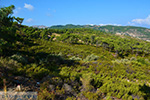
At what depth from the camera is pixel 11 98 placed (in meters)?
3.64

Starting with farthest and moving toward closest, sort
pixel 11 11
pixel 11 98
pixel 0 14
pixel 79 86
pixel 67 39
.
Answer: pixel 67 39 → pixel 11 11 → pixel 0 14 → pixel 79 86 → pixel 11 98

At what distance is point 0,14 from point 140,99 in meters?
12.0

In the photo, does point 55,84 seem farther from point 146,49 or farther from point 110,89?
point 146,49

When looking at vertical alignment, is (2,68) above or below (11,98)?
above

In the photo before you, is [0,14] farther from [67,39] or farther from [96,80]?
[67,39]

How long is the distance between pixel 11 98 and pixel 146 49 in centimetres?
7284

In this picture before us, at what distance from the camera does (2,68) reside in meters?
5.86

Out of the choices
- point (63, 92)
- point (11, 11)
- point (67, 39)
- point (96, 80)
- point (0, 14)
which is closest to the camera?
point (63, 92)

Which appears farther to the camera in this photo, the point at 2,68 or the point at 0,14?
the point at 0,14

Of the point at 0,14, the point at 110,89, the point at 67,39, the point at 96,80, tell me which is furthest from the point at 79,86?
the point at 67,39

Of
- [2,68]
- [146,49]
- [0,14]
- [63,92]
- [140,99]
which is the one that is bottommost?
[146,49]

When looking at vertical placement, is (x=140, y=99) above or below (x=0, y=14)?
below

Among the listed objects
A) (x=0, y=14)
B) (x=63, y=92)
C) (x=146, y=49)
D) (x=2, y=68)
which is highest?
(x=0, y=14)

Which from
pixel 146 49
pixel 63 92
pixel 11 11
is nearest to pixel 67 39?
pixel 146 49
